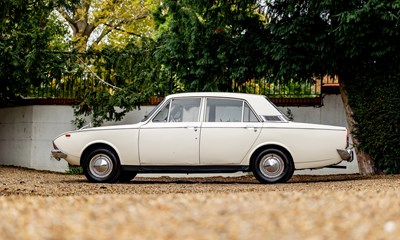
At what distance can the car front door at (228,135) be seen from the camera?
42.1ft

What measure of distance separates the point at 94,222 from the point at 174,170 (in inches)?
355

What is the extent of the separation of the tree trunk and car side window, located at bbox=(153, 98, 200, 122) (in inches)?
154

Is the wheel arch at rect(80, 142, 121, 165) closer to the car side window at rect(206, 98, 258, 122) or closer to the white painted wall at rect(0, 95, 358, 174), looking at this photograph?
the car side window at rect(206, 98, 258, 122)

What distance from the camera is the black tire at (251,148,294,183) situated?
12.7 metres

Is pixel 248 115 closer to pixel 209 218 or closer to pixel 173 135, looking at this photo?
pixel 173 135

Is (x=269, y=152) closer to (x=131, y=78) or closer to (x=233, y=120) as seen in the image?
(x=233, y=120)

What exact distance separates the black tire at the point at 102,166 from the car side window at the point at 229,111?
1886 mm

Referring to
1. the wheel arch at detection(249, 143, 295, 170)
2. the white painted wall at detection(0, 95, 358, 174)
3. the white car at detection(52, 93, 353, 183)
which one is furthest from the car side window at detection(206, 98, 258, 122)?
the white painted wall at detection(0, 95, 358, 174)

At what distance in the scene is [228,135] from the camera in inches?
507

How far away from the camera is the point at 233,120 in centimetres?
1303

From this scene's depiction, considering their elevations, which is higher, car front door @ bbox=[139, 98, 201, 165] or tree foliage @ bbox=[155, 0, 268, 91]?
tree foliage @ bbox=[155, 0, 268, 91]

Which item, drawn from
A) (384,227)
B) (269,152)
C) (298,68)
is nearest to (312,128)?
(269,152)

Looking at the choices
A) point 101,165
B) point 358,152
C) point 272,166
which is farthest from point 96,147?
point 358,152

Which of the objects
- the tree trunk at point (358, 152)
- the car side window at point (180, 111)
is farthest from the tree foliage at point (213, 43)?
the car side window at point (180, 111)
